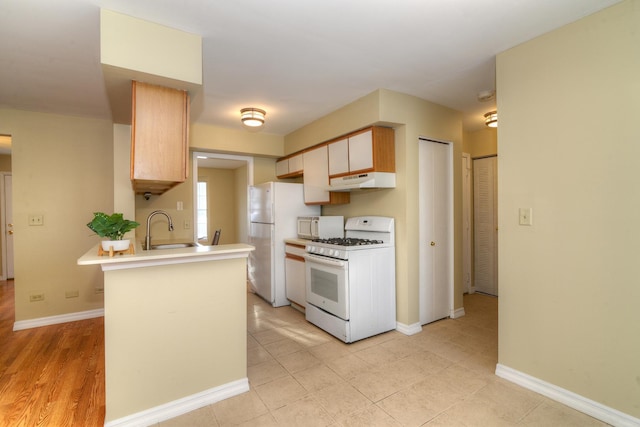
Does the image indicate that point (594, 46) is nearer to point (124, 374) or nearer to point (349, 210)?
point (349, 210)

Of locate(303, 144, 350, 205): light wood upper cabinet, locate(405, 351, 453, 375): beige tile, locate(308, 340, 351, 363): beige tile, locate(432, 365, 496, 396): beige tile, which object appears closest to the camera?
locate(432, 365, 496, 396): beige tile

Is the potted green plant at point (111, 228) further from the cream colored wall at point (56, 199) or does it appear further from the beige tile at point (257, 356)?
the cream colored wall at point (56, 199)

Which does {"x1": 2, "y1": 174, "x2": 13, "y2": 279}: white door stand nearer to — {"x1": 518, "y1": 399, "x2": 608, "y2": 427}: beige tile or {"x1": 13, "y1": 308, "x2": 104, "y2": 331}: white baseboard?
{"x1": 13, "y1": 308, "x2": 104, "y2": 331}: white baseboard

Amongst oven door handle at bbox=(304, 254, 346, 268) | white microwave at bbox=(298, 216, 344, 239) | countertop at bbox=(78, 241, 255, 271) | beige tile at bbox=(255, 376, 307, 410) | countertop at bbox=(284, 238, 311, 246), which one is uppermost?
white microwave at bbox=(298, 216, 344, 239)

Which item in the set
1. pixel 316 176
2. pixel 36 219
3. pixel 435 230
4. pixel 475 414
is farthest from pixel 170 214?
pixel 475 414

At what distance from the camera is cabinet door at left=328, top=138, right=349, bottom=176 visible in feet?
11.1

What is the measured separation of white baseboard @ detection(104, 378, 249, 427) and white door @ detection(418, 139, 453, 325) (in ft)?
6.72

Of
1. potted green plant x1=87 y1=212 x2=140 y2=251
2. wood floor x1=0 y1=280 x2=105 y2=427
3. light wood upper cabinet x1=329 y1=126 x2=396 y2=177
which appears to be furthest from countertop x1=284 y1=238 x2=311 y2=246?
Answer: wood floor x1=0 y1=280 x2=105 y2=427

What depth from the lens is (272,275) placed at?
4039mm

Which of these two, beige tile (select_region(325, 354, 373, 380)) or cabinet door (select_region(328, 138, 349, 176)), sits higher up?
cabinet door (select_region(328, 138, 349, 176))

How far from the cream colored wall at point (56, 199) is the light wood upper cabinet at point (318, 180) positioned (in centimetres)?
250

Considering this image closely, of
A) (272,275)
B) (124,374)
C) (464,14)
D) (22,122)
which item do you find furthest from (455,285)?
(22,122)

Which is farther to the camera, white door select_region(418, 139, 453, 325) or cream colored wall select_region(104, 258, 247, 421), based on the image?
white door select_region(418, 139, 453, 325)

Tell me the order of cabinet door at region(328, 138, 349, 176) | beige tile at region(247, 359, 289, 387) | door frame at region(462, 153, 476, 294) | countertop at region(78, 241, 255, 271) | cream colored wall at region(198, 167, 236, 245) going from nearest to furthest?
countertop at region(78, 241, 255, 271), beige tile at region(247, 359, 289, 387), cabinet door at region(328, 138, 349, 176), door frame at region(462, 153, 476, 294), cream colored wall at region(198, 167, 236, 245)
